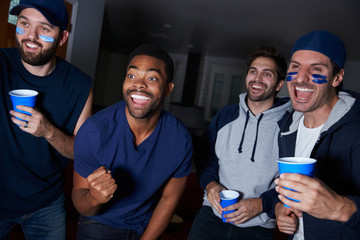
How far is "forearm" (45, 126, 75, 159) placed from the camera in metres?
Result: 1.70

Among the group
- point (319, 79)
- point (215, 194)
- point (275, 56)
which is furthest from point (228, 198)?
point (275, 56)

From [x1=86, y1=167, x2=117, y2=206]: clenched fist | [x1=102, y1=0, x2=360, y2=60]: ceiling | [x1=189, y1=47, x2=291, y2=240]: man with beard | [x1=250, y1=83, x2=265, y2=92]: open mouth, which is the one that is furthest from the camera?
[x1=102, y1=0, x2=360, y2=60]: ceiling

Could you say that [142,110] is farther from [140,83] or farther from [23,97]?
[23,97]

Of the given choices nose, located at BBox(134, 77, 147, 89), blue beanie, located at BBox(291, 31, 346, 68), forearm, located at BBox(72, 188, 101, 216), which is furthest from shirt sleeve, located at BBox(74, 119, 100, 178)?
blue beanie, located at BBox(291, 31, 346, 68)

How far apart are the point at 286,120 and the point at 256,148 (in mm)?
296

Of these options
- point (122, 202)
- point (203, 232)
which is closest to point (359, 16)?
point (203, 232)

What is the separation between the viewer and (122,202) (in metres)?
1.75

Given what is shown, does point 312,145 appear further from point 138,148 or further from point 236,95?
point 236,95

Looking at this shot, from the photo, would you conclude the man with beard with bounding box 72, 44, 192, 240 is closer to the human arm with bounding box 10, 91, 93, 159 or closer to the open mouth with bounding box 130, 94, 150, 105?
the open mouth with bounding box 130, 94, 150, 105

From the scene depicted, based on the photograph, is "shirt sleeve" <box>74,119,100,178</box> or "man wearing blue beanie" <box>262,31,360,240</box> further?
"shirt sleeve" <box>74,119,100,178</box>

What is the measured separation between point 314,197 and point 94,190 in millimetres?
965

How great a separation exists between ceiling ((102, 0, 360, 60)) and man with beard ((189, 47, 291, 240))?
384 centimetres

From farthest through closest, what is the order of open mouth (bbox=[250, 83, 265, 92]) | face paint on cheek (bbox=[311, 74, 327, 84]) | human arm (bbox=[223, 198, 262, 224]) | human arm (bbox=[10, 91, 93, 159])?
open mouth (bbox=[250, 83, 265, 92]) < human arm (bbox=[223, 198, 262, 224]) < face paint on cheek (bbox=[311, 74, 327, 84]) < human arm (bbox=[10, 91, 93, 159])

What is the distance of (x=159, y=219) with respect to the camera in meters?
1.84
